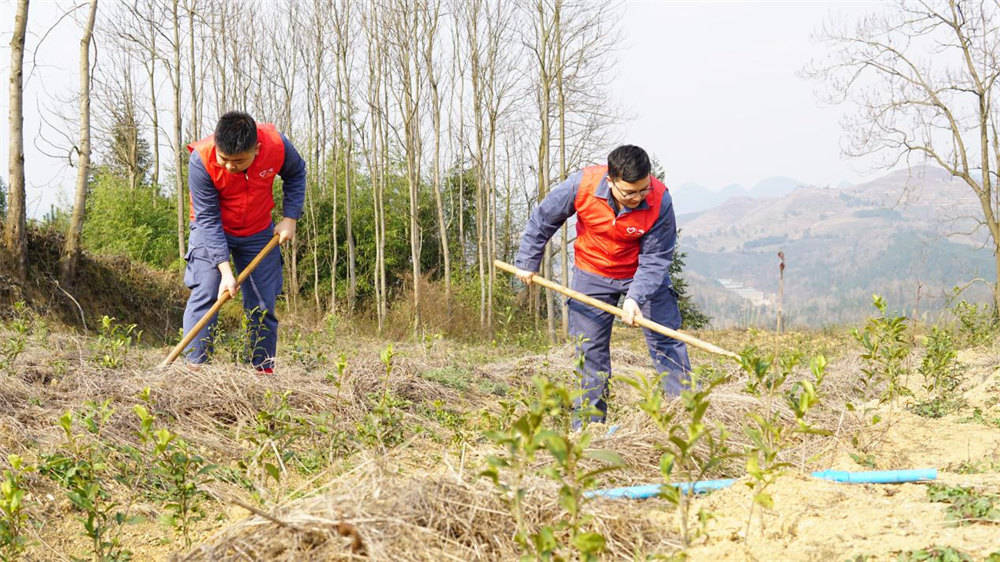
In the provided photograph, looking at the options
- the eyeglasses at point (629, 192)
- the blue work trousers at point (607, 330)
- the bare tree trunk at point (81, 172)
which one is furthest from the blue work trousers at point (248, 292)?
the bare tree trunk at point (81, 172)

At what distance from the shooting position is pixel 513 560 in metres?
1.88

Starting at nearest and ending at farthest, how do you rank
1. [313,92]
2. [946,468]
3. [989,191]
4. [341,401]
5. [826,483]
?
[826,483] < [946,468] < [341,401] < [989,191] < [313,92]

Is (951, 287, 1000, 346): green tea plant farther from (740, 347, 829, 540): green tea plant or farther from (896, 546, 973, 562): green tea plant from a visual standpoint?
(896, 546, 973, 562): green tea plant

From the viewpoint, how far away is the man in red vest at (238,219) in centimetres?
431

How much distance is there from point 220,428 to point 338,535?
2.43 metres

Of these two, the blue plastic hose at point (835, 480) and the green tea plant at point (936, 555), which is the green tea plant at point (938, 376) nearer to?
the blue plastic hose at point (835, 480)

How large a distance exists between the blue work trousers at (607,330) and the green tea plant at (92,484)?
238 cm

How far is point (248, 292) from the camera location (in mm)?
4922

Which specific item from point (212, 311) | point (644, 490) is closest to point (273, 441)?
point (644, 490)

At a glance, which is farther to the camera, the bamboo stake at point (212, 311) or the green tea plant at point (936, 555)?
the bamboo stake at point (212, 311)

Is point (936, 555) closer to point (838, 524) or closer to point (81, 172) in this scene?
point (838, 524)

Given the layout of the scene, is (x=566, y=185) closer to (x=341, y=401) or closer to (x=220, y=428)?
(x=341, y=401)

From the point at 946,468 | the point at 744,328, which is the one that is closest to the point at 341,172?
the point at 744,328

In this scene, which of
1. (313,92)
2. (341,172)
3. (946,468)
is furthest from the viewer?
(341,172)
